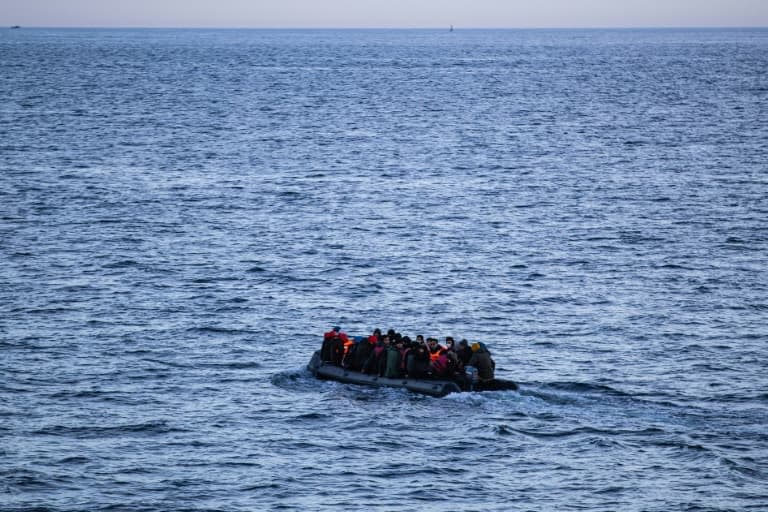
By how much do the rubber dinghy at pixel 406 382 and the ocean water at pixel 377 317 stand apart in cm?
30

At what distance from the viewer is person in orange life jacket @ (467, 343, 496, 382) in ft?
112

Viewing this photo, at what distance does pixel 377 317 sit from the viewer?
1729 inches

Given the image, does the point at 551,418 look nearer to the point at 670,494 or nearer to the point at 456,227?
the point at 670,494

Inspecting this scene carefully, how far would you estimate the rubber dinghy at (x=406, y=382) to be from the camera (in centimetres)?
3444

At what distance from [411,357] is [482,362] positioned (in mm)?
2144

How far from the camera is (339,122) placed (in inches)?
4715

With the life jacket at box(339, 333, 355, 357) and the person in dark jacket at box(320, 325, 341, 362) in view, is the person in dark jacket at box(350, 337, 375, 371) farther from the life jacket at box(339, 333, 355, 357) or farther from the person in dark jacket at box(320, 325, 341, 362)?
the person in dark jacket at box(320, 325, 341, 362)

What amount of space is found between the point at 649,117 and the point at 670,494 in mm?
93080

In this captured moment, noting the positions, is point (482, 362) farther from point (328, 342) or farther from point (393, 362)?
point (328, 342)

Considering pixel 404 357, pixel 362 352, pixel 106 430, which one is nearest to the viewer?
pixel 106 430

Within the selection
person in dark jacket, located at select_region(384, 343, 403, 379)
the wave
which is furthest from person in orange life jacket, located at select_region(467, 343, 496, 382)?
the wave

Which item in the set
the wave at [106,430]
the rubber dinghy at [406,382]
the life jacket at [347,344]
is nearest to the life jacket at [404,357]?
the rubber dinghy at [406,382]

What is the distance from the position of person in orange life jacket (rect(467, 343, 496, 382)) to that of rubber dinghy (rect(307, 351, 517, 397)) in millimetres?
240

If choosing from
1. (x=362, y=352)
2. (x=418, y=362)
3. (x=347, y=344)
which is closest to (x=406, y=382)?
(x=418, y=362)
